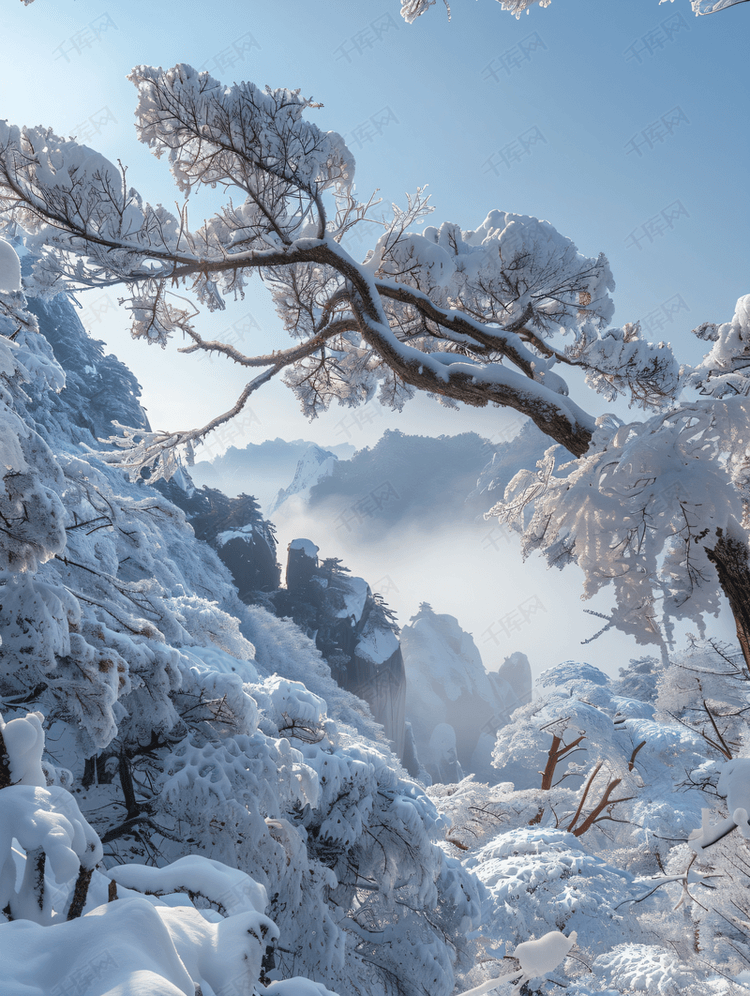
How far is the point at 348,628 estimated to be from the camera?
93.5ft

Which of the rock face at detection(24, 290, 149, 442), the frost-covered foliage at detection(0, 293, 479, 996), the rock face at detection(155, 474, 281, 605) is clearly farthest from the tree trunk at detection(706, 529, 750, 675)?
the rock face at detection(24, 290, 149, 442)

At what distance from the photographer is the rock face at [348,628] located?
27.5 meters

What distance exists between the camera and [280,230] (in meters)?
4.25

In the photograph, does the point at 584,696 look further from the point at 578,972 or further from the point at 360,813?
the point at 360,813

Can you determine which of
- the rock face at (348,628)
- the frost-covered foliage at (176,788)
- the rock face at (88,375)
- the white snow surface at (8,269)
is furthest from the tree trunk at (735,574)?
the rock face at (88,375)

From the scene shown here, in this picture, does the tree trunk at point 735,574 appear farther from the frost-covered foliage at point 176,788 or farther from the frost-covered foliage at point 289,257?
the frost-covered foliage at point 176,788

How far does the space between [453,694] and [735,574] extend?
59.8 metres

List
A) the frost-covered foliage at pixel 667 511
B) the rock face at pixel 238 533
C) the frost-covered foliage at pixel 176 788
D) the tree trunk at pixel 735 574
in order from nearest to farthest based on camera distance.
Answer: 1. the frost-covered foliage at pixel 176 788
2. the frost-covered foliage at pixel 667 511
3. the tree trunk at pixel 735 574
4. the rock face at pixel 238 533

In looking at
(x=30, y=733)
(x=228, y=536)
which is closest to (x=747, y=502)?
(x=30, y=733)

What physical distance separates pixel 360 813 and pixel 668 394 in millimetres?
5754

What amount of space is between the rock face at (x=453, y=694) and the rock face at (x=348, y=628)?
69.7 ft

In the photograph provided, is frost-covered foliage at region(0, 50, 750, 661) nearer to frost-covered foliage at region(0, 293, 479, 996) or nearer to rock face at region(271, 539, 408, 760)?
frost-covered foliage at region(0, 293, 479, 996)

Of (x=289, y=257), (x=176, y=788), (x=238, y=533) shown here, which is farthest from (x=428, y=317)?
(x=238, y=533)

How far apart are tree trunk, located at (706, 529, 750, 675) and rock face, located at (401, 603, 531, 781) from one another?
160 feet
